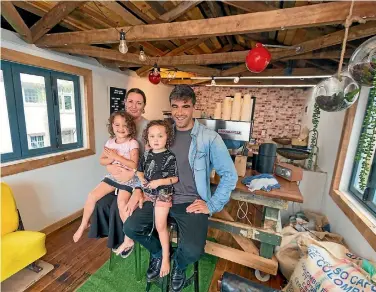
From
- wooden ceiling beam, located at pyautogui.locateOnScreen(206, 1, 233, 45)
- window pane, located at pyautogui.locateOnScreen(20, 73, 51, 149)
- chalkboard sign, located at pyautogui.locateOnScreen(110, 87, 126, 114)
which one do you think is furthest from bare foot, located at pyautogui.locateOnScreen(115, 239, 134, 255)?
wooden ceiling beam, located at pyautogui.locateOnScreen(206, 1, 233, 45)

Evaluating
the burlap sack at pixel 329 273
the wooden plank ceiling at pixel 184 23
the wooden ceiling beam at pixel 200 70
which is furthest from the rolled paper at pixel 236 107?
the wooden ceiling beam at pixel 200 70

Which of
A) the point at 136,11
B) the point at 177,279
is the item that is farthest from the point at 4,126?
the point at 177,279

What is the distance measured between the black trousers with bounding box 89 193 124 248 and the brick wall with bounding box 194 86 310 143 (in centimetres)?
454

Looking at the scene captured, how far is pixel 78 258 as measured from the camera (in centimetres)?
222

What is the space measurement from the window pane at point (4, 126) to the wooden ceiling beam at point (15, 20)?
1.48 ft

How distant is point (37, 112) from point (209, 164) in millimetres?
2262

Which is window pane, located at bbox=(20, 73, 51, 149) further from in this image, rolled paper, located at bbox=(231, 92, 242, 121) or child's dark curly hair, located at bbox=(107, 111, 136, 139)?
rolled paper, located at bbox=(231, 92, 242, 121)

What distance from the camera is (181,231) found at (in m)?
1.41

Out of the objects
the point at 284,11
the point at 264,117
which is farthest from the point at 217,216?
the point at 264,117

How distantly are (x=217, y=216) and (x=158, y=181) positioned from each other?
29.9 inches

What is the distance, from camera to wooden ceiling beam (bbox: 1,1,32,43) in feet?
5.81

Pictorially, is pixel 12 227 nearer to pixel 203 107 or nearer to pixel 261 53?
pixel 261 53

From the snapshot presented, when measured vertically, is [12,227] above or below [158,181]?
below

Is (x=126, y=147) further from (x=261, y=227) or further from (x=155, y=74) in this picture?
(x=155, y=74)
